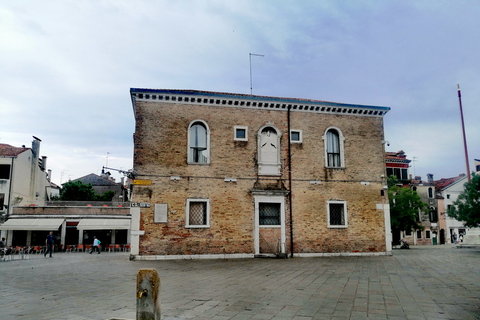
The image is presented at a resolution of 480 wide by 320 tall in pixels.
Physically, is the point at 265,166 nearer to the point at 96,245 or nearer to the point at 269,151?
the point at 269,151

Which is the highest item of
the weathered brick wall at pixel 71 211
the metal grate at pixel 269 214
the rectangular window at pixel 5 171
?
the rectangular window at pixel 5 171

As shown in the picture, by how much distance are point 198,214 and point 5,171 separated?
955 inches

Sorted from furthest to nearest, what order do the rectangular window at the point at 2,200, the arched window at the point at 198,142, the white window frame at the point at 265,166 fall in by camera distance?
the rectangular window at the point at 2,200 < the white window frame at the point at 265,166 < the arched window at the point at 198,142

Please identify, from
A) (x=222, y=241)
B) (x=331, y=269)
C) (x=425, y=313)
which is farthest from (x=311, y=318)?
(x=222, y=241)

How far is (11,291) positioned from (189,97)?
11643mm

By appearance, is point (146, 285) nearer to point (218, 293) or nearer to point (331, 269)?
point (218, 293)

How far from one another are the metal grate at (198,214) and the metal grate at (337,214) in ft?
21.7

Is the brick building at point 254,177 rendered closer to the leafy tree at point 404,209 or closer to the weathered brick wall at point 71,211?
the leafy tree at point 404,209

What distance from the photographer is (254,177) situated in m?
18.7

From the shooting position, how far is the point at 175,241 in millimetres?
17312

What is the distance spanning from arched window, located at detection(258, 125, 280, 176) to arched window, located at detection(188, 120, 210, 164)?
8.84 feet

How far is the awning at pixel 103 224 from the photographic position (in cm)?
3141

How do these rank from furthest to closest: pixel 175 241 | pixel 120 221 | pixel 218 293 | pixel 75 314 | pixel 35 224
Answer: pixel 120 221
pixel 35 224
pixel 175 241
pixel 218 293
pixel 75 314

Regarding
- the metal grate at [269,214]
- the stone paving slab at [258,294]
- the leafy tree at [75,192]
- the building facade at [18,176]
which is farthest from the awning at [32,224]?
the metal grate at [269,214]
